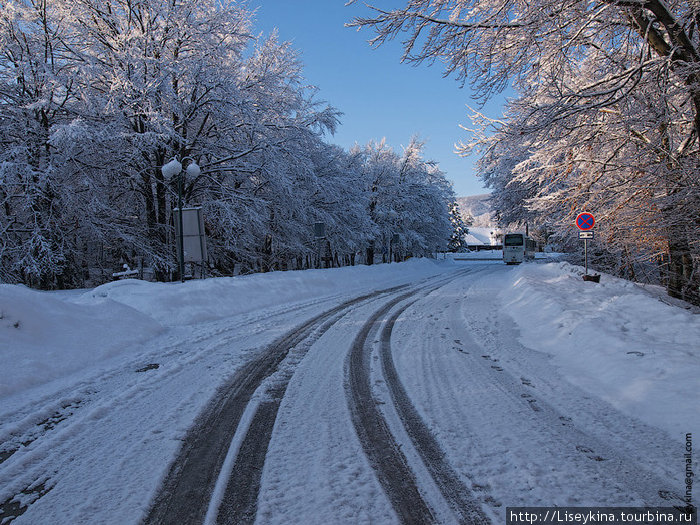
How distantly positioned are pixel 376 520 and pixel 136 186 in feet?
59.7

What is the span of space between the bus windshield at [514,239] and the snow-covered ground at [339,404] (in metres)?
A: 31.5

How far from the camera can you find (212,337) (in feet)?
21.7

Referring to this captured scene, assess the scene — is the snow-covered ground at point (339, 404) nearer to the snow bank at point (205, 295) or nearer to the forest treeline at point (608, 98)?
the snow bank at point (205, 295)

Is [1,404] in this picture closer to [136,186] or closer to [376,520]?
[376,520]

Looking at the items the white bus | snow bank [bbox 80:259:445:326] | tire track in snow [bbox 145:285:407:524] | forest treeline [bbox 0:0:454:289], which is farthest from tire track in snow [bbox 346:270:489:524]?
the white bus

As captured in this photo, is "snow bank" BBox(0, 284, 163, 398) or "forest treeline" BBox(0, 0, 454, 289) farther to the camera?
"forest treeline" BBox(0, 0, 454, 289)

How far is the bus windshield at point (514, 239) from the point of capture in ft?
121

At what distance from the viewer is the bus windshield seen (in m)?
36.9

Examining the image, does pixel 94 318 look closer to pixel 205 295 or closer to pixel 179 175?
pixel 205 295

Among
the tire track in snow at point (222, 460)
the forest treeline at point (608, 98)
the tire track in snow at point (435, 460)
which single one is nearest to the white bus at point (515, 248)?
the forest treeline at point (608, 98)

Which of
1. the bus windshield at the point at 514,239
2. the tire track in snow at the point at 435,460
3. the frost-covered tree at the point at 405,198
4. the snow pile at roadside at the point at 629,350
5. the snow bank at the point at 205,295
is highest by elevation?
the frost-covered tree at the point at 405,198

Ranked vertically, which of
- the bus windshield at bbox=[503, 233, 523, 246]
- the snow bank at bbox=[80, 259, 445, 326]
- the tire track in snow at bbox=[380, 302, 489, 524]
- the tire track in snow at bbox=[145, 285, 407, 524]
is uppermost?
the bus windshield at bbox=[503, 233, 523, 246]

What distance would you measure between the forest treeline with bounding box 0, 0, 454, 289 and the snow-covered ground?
9573 mm

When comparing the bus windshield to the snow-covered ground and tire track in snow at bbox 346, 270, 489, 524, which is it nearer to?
the snow-covered ground
